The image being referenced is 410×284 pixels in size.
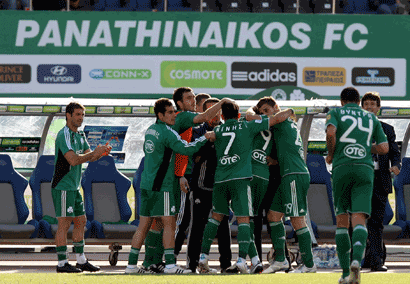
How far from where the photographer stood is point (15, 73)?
21.0 metres

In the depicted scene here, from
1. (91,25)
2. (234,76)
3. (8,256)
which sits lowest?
(8,256)

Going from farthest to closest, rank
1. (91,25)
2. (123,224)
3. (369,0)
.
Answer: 1. (369,0)
2. (91,25)
3. (123,224)

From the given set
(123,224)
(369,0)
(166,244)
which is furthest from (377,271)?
(369,0)

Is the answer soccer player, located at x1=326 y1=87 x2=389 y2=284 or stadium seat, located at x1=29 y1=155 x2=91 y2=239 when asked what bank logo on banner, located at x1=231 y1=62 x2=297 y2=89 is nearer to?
stadium seat, located at x1=29 y1=155 x2=91 y2=239

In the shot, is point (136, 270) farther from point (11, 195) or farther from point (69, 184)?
point (11, 195)

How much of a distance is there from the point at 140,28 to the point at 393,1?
23.2 feet

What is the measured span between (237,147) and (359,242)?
180 cm

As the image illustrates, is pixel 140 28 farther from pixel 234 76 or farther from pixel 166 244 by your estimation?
pixel 166 244

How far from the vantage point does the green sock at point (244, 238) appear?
773 centimetres

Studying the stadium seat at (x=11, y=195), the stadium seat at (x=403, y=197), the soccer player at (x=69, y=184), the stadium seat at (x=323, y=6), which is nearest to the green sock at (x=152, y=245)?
→ the soccer player at (x=69, y=184)

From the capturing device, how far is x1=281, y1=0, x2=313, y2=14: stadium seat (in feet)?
71.8

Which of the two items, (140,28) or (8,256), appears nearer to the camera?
(8,256)

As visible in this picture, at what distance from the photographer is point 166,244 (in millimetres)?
7906

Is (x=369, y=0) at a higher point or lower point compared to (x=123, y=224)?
higher
